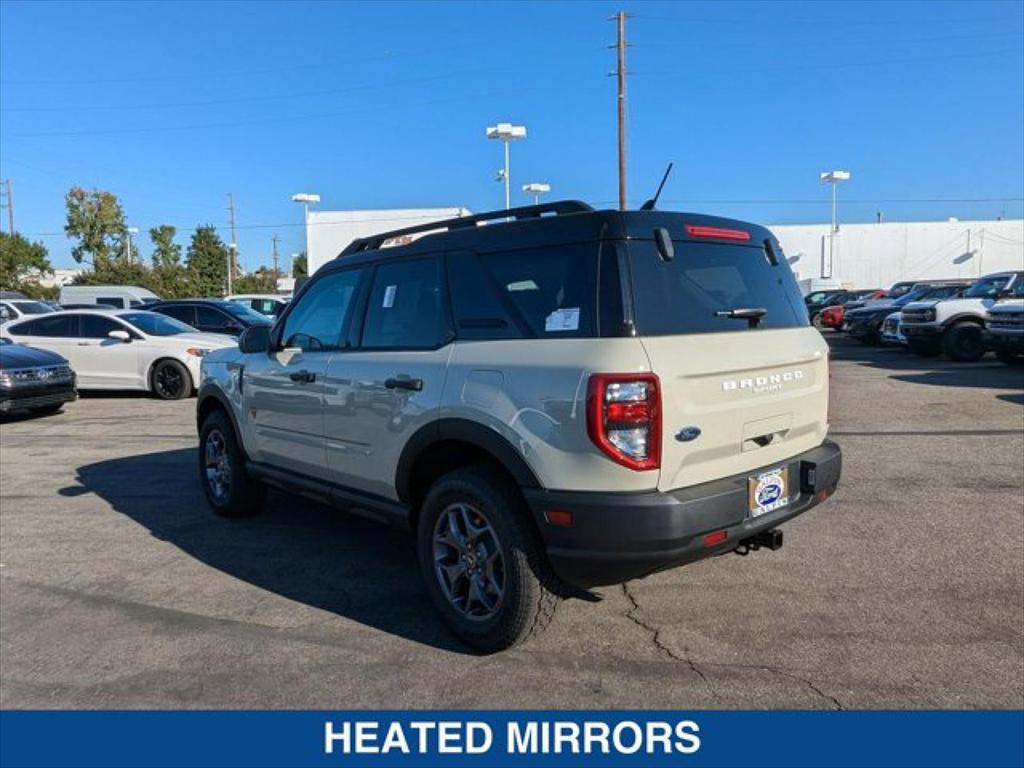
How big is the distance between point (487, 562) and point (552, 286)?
130 cm

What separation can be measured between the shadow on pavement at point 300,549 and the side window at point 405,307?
1430 mm

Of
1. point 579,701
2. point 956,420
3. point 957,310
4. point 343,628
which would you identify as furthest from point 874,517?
point 957,310

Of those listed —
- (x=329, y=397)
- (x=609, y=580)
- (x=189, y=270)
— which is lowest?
(x=609, y=580)

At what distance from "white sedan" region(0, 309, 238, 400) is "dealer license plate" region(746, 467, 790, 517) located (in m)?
11.2

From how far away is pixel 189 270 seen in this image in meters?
61.8

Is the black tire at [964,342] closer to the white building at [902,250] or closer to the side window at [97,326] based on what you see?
the side window at [97,326]

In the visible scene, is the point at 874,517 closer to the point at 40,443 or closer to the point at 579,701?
the point at 579,701

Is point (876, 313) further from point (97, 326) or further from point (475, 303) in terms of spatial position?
point (475, 303)

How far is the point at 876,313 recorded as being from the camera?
70.3ft

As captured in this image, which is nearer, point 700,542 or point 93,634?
point 700,542

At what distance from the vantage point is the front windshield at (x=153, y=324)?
13109mm

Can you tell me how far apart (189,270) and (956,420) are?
62.5 m

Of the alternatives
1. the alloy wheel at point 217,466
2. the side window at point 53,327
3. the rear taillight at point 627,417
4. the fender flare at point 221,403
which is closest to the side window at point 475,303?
the rear taillight at point 627,417

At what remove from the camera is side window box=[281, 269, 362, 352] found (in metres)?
4.52
